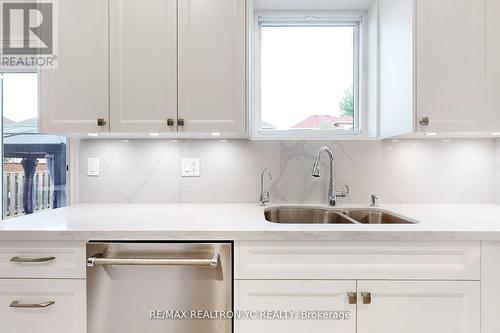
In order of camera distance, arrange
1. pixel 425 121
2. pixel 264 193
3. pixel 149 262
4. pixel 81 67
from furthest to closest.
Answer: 1. pixel 264 193
2. pixel 81 67
3. pixel 425 121
4. pixel 149 262

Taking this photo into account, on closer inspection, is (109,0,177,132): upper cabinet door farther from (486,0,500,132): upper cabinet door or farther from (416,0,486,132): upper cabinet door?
(486,0,500,132): upper cabinet door

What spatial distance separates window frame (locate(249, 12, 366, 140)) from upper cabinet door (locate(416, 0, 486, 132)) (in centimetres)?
50

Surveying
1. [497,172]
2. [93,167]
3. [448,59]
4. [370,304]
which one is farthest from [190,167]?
[497,172]

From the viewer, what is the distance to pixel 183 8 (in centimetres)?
148

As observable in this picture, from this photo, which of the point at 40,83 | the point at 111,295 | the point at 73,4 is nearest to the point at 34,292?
the point at 111,295

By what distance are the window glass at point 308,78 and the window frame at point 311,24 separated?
2 cm

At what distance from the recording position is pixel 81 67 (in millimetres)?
1500

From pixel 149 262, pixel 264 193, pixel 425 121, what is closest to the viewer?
pixel 149 262

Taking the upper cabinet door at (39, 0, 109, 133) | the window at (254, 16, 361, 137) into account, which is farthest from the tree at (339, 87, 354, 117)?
the upper cabinet door at (39, 0, 109, 133)

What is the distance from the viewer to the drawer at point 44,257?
3.83ft

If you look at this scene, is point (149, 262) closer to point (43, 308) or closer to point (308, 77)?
point (43, 308)

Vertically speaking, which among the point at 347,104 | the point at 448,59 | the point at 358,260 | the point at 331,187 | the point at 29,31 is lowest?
the point at 358,260

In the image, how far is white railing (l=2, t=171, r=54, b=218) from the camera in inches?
75.9

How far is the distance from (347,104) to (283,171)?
668mm
